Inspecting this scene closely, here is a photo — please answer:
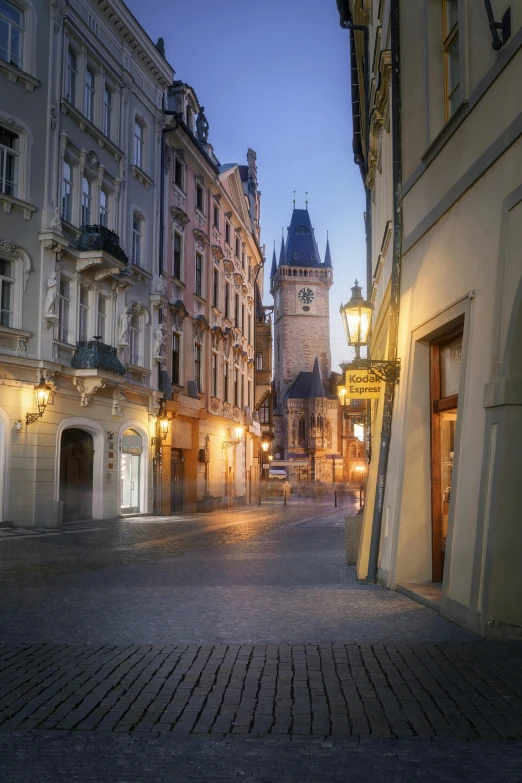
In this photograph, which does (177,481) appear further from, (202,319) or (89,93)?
(89,93)

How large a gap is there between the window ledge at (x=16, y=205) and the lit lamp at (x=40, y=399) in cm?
466

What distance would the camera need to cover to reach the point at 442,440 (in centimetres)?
945

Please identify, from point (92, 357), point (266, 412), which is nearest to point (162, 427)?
point (92, 357)

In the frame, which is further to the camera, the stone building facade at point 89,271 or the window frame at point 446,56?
the stone building facade at point 89,271

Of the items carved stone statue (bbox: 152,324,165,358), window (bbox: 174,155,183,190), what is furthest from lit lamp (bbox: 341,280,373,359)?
window (bbox: 174,155,183,190)

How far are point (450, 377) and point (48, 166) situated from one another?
1718cm

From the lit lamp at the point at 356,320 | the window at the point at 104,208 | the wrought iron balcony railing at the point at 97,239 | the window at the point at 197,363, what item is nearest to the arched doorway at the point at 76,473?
the wrought iron balcony railing at the point at 97,239

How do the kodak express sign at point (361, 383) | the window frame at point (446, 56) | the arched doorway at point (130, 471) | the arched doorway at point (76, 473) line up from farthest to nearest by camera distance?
the arched doorway at point (130, 471) < the arched doorway at point (76, 473) < the kodak express sign at point (361, 383) < the window frame at point (446, 56)

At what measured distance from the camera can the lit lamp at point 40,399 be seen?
2177 cm

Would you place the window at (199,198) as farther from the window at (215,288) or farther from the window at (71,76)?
the window at (71,76)

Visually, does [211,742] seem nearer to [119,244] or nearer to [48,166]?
[48,166]

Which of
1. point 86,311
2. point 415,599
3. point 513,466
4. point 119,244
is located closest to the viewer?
point 513,466

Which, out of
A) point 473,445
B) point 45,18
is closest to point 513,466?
point 473,445

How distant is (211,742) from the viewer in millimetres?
4230
